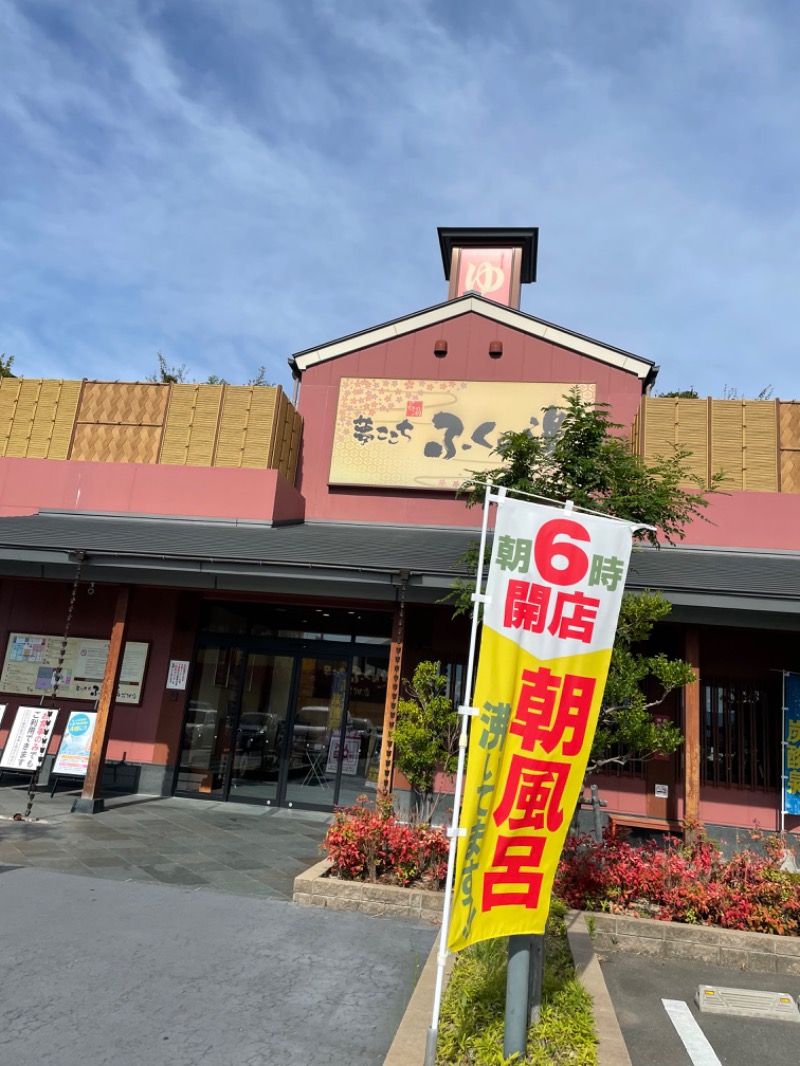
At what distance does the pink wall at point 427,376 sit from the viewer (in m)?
12.6

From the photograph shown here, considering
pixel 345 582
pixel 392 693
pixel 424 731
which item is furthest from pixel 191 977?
pixel 345 582

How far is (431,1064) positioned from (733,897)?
359cm

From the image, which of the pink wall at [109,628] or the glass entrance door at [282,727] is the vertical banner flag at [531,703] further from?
the pink wall at [109,628]

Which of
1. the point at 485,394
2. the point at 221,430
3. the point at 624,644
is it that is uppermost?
the point at 485,394

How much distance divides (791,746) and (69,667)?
1083 centimetres

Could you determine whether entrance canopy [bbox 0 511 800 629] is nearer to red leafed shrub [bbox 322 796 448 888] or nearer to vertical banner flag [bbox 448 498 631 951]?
red leafed shrub [bbox 322 796 448 888]

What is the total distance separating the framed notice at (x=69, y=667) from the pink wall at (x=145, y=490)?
2344 millimetres

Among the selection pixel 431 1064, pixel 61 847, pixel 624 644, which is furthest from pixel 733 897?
pixel 61 847

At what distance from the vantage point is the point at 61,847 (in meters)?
7.37

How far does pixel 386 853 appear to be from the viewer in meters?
6.37

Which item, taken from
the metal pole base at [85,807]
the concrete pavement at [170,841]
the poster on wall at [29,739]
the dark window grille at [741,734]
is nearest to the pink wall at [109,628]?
the concrete pavement at [170,841]

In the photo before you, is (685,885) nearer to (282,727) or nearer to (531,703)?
(531,703)

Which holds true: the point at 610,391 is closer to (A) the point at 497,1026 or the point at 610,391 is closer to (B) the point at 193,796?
(B) the point at 193,796

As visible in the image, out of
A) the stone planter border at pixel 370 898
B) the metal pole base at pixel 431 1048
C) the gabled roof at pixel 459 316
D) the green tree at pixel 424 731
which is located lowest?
the stone planter border at pixel 370 898
